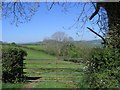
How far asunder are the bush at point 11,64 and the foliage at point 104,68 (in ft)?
16.7

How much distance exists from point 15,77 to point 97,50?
573cm

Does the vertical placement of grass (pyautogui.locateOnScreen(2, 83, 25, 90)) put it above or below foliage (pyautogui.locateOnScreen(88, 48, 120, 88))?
below

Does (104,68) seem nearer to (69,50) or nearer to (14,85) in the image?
(14,85)

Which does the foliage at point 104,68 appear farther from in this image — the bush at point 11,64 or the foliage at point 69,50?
the foliage at point 69,50

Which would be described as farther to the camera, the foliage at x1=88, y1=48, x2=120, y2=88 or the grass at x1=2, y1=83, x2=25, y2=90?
the grass at x1=2, y1=83, x2=25, y2=90

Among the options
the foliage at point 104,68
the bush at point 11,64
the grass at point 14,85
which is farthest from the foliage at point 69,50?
the foliage at point 104,68

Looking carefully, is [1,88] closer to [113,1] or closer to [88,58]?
[88,58]

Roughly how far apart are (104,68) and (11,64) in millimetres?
5970

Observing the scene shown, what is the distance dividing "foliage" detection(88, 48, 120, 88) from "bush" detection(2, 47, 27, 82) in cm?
509

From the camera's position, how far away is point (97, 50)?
1045cm

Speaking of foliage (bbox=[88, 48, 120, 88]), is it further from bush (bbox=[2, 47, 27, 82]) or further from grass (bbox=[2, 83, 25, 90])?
bush (bbox=[2, 47, 27, 82])

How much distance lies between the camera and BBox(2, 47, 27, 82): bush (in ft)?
47.9

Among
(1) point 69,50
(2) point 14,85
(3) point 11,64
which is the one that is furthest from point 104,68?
(1) point 69,50

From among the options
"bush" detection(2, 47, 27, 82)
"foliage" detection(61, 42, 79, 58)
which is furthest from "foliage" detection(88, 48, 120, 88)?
"foliage" detection(61, 42, 79, 58)
